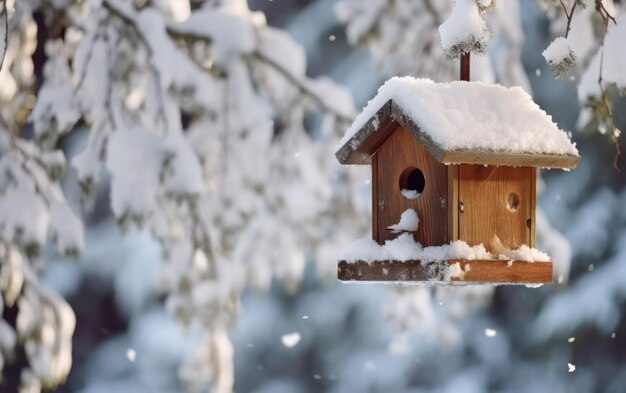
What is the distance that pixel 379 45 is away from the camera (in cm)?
446

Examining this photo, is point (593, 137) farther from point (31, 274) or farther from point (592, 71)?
point (31, 274)

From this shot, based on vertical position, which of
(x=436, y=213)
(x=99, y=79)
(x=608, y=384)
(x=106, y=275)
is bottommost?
(x=608, y=384)

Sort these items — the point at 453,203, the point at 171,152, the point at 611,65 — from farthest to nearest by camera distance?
the point at 171,152
the point at 611,65
the point at 453,203

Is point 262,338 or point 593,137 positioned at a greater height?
point 593,137

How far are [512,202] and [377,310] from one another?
11.1ft

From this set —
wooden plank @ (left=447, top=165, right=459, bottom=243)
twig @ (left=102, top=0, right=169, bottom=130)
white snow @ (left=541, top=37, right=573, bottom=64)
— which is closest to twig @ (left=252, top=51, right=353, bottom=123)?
twig @ (left=102, top=0, right=169, bottom=130)

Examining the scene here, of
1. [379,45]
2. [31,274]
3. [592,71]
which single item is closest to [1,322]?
[31,274]

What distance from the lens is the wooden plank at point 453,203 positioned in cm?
229

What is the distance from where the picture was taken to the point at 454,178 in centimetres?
231

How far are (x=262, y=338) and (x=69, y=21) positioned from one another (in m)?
2.15

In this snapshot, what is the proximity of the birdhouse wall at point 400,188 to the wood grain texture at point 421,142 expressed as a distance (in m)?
0.03

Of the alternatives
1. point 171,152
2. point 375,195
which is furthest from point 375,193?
point 171,152

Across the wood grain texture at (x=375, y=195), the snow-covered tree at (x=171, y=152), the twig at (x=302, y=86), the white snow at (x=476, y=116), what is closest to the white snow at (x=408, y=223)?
the wood grain texture at (x=375, y=195)

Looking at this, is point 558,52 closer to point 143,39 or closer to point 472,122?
point 472,122
